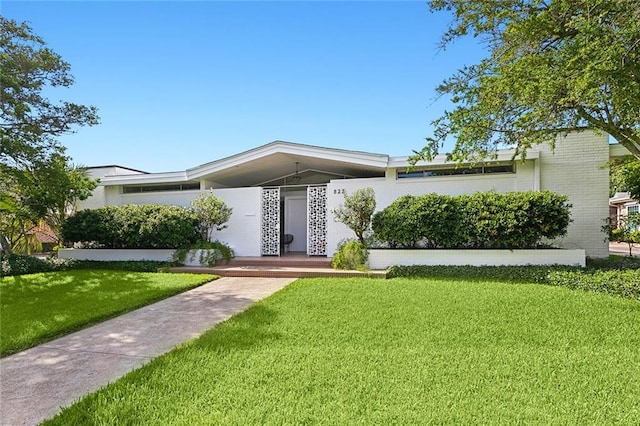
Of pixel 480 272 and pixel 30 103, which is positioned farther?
pixel 30 103

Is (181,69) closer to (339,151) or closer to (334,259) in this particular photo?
(339,151)

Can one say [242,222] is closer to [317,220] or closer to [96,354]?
[317,220]

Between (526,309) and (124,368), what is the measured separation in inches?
235

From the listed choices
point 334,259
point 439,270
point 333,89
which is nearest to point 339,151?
point 333,89

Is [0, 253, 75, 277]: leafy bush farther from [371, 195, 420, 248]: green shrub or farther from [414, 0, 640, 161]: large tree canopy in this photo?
[414, 0, 640, 161]: large tree canopy

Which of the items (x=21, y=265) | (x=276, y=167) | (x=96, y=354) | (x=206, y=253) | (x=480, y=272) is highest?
(x=276, y=167)

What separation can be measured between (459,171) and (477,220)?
2.73 metres

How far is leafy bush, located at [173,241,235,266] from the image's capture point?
37.1 ft

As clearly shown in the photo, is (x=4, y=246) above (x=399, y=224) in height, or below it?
below

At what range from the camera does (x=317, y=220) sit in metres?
12.6

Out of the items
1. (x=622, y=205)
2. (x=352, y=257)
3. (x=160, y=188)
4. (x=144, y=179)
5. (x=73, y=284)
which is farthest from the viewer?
(x=622, y=205)

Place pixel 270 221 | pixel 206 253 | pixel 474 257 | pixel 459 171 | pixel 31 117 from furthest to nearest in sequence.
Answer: pixel 270 221
pixel 459 171
pixel 206 253
pixel 31 117
pixel 474 257

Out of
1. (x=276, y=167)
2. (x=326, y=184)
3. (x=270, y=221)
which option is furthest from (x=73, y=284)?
(x=326, y=184)

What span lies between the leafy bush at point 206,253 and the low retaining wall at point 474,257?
494 centimetres
